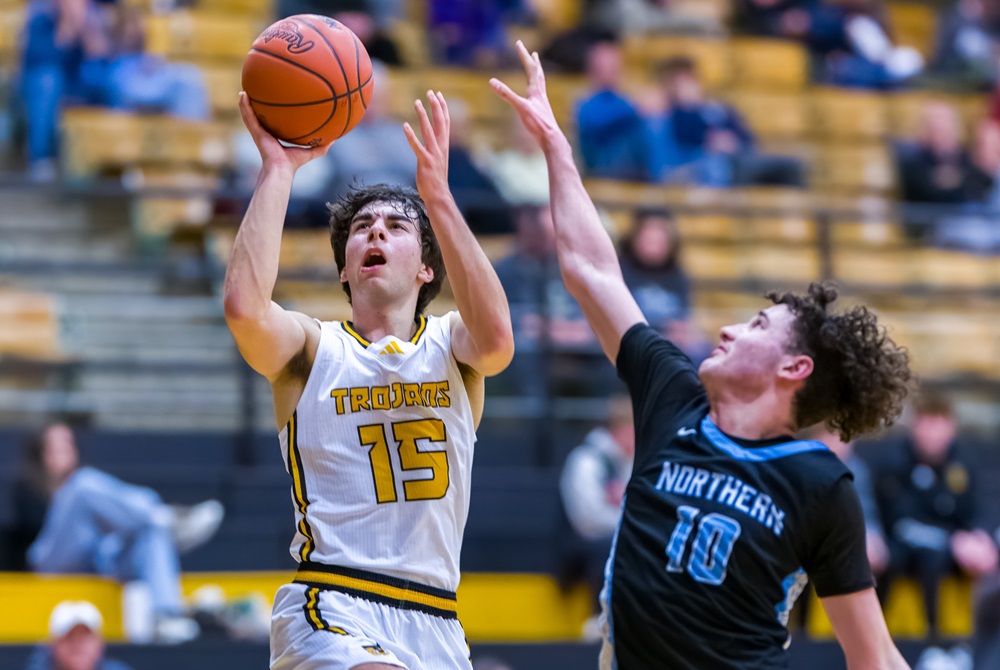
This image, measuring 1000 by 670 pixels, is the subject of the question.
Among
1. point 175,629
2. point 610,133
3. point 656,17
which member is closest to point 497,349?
point 175,629

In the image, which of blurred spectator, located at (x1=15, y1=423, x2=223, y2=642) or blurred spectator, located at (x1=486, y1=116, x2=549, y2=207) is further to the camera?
blurred spectator, located at (x1=486, y1=116, x2=549, y2=207)

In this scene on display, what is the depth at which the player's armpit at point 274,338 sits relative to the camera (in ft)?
14.0

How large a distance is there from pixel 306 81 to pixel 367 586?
1515mm

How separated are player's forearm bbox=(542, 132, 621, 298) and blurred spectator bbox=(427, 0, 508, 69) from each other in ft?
24.8

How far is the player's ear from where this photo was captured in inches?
175

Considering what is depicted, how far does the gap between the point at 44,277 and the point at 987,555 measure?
6.30 m

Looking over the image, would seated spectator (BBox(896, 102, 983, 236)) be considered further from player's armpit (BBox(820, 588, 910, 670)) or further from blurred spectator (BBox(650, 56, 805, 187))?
player's armpit (BBox(820, 588, 910, 670))

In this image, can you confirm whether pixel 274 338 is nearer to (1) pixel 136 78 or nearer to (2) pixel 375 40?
(1) pixel 136 78

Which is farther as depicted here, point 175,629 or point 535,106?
point 175,629

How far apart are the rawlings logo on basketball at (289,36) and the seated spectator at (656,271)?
17.2ft

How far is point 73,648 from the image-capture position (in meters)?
7.71

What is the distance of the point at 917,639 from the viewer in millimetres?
9016

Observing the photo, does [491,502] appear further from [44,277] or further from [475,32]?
[475,32]

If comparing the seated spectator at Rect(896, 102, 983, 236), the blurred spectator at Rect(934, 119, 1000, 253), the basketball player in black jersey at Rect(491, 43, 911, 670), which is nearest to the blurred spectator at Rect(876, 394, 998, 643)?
the blurred spectator at Rect(934, 119, 1000, 253)
